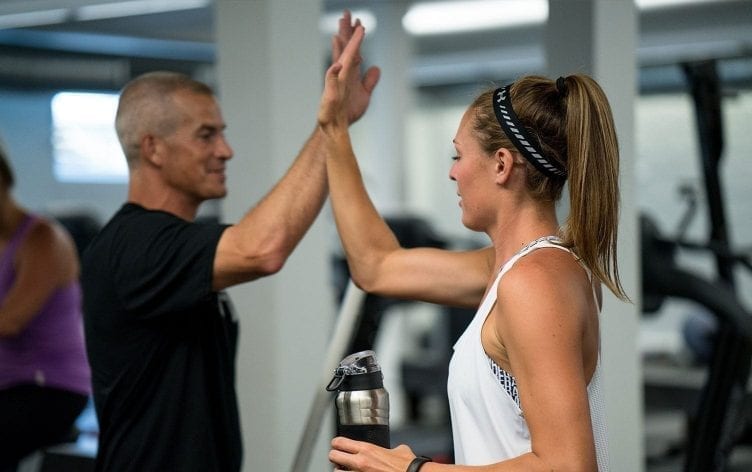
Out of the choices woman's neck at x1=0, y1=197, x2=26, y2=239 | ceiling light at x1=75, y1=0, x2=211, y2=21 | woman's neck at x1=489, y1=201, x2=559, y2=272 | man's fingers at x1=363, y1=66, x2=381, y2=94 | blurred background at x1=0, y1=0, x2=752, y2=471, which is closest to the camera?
woman's neck at x1=489, y1=201, x2=559, y2=272

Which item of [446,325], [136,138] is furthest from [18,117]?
[136,138]

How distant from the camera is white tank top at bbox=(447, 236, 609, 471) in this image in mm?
1442

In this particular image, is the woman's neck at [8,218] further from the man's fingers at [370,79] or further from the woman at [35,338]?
the man's fingers at [370,79]

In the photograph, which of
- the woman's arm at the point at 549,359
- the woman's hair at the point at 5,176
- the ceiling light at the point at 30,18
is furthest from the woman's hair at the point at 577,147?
the ceiling light at the point at 30,18

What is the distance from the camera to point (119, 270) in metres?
2.02

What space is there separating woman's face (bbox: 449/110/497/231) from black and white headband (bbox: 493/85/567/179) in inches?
2.0

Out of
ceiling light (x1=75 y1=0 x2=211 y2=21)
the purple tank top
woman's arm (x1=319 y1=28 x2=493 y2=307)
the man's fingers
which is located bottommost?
the purple tank top

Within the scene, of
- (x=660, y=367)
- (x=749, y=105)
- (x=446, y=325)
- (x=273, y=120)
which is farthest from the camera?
(x=446, y=325)

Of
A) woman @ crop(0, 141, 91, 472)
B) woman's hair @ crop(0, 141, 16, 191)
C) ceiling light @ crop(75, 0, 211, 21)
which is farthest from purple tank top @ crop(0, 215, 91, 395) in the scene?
ceiling light @ crop(75, 0, 211, 21)

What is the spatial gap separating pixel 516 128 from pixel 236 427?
955 mm

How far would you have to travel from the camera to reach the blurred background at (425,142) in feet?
9.33

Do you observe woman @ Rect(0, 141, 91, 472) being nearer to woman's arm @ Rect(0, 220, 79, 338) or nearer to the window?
woman's arm @ Rect(0, 220, 79, 338)

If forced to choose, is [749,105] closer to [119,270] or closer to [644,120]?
[644,120]

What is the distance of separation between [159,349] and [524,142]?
89 cm
